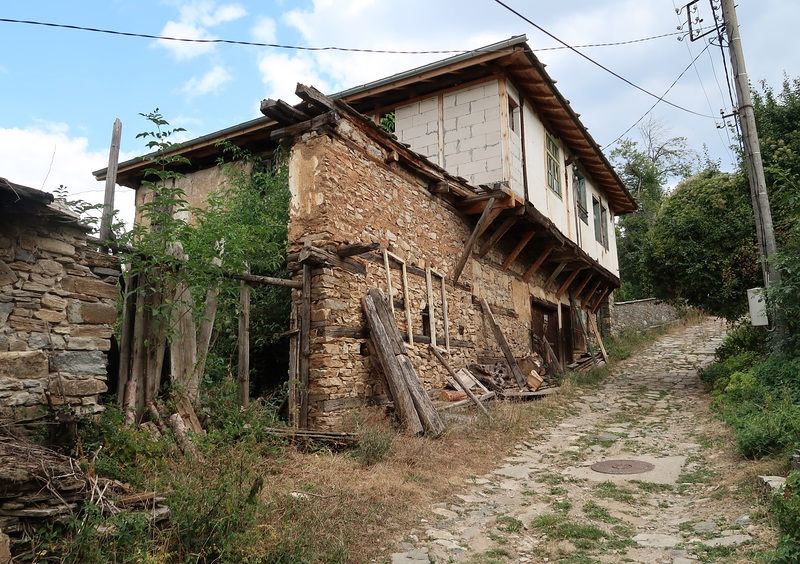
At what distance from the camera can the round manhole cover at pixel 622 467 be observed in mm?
6207

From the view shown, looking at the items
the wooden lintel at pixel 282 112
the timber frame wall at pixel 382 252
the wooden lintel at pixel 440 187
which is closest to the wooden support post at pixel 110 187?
the wooden lintel at pixel 282 112

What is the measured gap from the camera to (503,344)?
10.3 meters

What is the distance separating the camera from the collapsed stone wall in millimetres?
6484

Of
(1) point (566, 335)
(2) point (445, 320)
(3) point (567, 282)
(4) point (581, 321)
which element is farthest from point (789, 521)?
(4) point (581, 321)

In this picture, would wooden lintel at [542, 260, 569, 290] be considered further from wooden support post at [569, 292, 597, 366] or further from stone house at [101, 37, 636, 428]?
wooden support post at [569, 292, 597, 366]

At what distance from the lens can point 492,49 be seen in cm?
925

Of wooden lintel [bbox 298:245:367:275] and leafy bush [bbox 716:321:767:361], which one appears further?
leafy bush [bbox 716:321:767:361]

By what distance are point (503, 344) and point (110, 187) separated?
7.15 meters

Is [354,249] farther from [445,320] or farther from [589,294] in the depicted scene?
[589,294]

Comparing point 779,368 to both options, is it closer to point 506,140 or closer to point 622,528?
point 622,528

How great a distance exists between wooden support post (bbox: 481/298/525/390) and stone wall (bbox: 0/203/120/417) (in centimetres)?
685

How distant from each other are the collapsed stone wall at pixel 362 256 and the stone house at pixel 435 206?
0.02 meters

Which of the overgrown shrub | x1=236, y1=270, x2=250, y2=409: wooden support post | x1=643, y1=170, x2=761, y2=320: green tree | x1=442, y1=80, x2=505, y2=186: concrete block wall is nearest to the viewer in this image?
the overgrown shrub

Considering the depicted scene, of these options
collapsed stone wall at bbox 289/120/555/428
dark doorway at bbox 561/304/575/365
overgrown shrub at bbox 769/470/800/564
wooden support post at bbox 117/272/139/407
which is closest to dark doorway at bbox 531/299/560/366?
dark doorway at bbox 561/304/575/365
